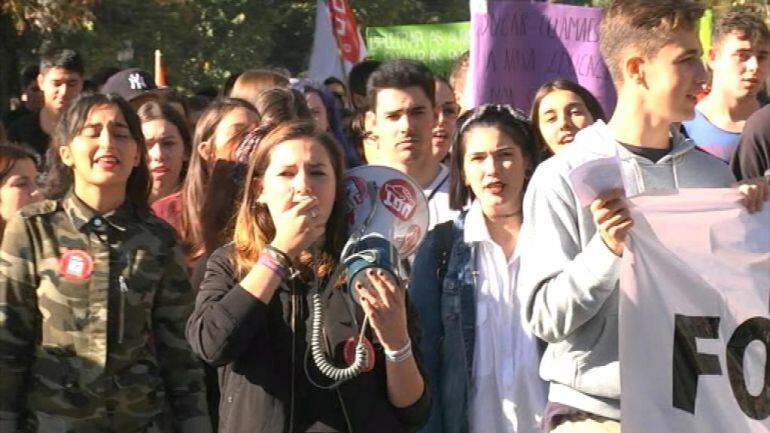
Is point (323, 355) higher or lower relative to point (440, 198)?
lower

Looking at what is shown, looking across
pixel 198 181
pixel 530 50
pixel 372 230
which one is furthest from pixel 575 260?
pixel 530 50

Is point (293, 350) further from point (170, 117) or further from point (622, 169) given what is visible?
point (170, 117)

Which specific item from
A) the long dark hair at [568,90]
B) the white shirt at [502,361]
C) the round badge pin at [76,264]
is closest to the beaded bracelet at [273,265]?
the round badge pin at [76,264]

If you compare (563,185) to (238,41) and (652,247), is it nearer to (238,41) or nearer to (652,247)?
(652,247)

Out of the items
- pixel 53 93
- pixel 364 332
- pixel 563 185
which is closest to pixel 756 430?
pixel 563 185

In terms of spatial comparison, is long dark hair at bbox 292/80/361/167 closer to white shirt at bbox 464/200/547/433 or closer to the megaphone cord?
white shirt at bbox 464/200/547/433

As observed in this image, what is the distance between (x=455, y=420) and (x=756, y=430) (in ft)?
3.69

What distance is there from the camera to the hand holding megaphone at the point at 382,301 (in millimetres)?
4426

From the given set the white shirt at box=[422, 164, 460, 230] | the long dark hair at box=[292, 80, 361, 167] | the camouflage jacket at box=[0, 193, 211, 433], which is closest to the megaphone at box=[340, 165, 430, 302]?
the camouflage jacket at box=[0, 193, 211, 433]

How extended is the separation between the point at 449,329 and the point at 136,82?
468 centimetres

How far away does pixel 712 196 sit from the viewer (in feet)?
16.5

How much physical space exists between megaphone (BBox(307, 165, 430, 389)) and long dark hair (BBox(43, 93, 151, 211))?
38.6 inches

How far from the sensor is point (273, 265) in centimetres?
458

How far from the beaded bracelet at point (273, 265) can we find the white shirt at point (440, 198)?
5.81 feet
